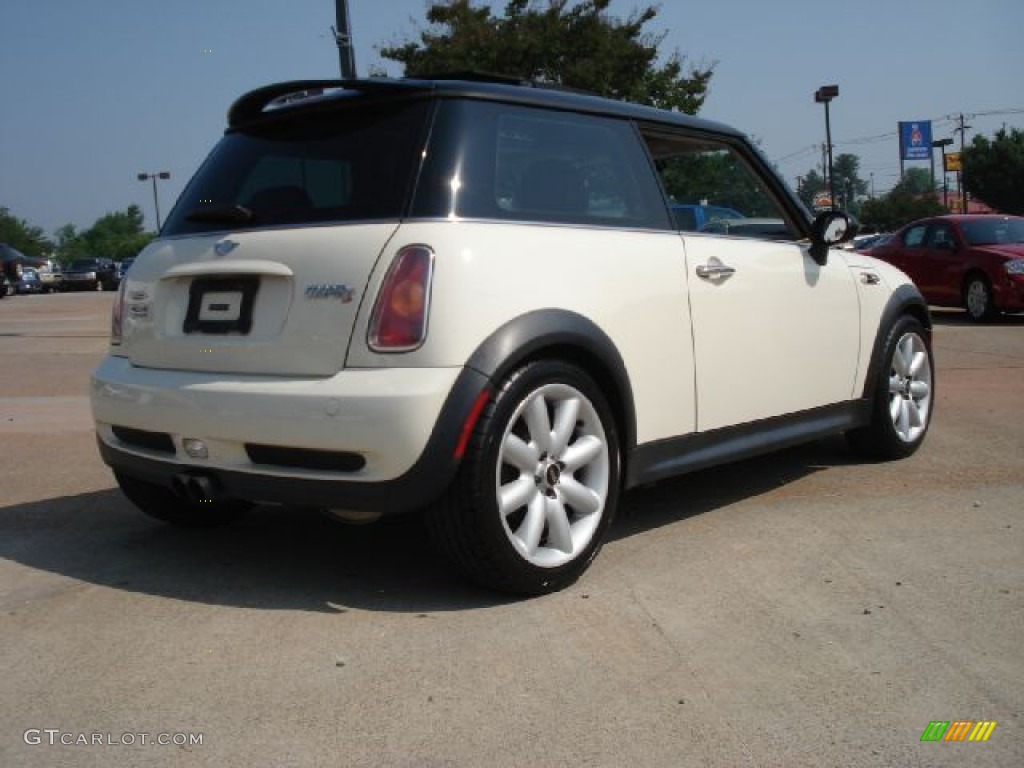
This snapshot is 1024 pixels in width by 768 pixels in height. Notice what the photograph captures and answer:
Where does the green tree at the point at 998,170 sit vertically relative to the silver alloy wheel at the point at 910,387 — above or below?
above

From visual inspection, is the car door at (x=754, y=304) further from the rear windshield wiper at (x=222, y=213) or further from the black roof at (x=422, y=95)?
the rear windshield wiper at (x=222, y=213)

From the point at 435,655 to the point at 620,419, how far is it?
120cm

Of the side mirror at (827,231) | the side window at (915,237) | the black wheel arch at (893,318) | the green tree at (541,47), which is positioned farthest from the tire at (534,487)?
the green tree at (541,47)

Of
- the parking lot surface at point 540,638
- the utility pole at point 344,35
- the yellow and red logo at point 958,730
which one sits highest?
the utility pole at point 344,35

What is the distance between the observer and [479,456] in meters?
3.34

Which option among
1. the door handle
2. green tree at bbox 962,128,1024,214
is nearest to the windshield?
the door handle

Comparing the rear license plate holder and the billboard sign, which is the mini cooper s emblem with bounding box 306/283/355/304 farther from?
the billboard sign

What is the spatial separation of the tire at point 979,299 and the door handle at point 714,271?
447 inches

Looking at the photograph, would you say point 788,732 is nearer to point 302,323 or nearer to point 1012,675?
→ point 1012,675

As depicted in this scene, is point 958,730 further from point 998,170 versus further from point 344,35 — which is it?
point 998,170

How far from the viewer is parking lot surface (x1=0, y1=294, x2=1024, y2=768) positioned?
260cm

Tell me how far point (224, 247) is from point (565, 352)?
1.21 m

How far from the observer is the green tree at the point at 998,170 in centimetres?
6719

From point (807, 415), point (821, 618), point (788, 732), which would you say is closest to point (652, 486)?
point (807, 415)
